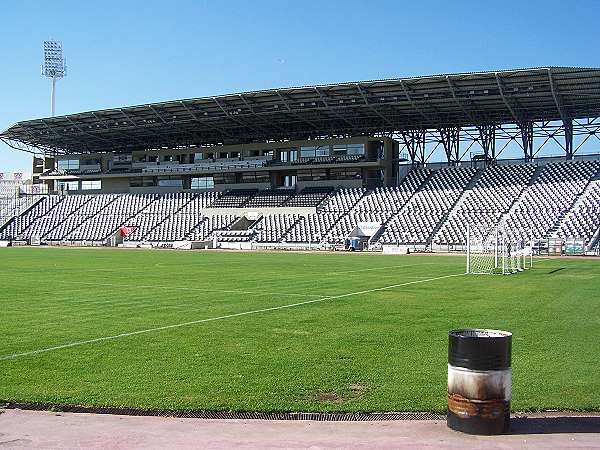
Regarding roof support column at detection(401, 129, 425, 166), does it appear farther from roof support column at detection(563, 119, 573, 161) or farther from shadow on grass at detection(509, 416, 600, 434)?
shadow on grass at detection(509, 416, 600, 434)

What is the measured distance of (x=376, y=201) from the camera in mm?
69062

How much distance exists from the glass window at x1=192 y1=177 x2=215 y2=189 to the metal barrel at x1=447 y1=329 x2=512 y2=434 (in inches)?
3078

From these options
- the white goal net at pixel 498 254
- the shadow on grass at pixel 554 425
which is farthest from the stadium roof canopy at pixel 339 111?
the shadow on grass at pixel 554 425

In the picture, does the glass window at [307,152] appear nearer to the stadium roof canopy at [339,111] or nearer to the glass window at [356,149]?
the stadium roof canopy at [339,111]

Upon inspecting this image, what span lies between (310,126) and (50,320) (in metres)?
61.2

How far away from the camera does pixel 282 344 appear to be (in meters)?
11.4

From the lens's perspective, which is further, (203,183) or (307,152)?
(203,183)

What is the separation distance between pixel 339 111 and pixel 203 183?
24370 millimetres

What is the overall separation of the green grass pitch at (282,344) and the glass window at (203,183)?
61.6m

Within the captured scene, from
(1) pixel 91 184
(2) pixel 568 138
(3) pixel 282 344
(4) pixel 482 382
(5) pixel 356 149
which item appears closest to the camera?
(4) pixel 482 382

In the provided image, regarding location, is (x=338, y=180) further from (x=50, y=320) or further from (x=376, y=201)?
(x=50, y=320)

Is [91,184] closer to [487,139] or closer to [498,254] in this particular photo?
[487,139]

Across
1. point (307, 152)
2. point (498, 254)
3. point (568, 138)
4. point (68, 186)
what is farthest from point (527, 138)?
point (68, 186)

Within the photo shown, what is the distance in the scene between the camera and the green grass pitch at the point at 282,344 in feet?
26.1
